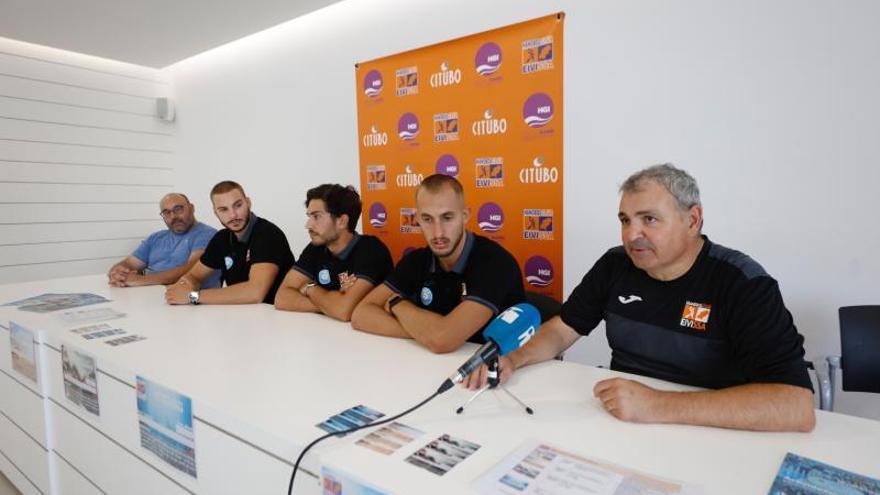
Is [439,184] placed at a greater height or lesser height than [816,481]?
greater

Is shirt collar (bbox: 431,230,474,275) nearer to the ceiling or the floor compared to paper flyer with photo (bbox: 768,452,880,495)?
nearer to the ceiling

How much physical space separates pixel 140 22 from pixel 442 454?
12.0 ft

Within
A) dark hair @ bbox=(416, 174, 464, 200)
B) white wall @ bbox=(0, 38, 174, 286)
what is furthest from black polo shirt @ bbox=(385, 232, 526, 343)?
white wall @ bbox=(0, 38, 174, 286)

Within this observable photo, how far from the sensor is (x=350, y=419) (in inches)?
39.5

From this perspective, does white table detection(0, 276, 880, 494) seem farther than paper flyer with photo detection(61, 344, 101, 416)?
No

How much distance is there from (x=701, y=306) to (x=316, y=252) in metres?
1.68

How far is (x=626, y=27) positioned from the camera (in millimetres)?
2258

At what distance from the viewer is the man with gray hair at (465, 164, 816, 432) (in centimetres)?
95

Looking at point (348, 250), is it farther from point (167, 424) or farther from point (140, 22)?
point (140, 22)

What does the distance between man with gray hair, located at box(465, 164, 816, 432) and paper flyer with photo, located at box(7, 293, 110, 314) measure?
1.99 metres

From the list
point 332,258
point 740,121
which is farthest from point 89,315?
Answer: point 740,121

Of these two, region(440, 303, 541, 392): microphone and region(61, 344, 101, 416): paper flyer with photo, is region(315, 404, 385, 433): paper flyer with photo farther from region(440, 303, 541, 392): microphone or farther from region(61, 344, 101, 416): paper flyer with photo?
region(61, 344, 101, 416): paper flyer with photo

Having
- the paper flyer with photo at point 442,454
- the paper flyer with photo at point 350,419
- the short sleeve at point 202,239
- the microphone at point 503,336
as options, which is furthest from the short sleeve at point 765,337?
the short sleeve at point 202,239

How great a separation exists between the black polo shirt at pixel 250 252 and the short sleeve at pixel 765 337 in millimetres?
1988
